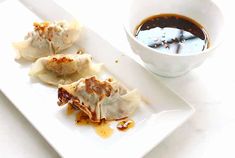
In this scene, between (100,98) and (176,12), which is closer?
(100,98)

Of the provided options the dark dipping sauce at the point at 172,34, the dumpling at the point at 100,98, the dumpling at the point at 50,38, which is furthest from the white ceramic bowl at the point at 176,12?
the dumpling at the point at 50,38

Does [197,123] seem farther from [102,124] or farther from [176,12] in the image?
[176,12]

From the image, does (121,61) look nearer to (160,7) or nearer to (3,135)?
(160,7)

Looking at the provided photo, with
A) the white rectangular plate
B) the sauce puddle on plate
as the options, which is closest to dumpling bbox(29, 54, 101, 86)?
the white rectangular plate

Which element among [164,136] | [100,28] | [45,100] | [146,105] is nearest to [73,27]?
[100,28]

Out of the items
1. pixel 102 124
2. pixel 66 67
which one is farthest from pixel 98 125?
pixel 66 67
